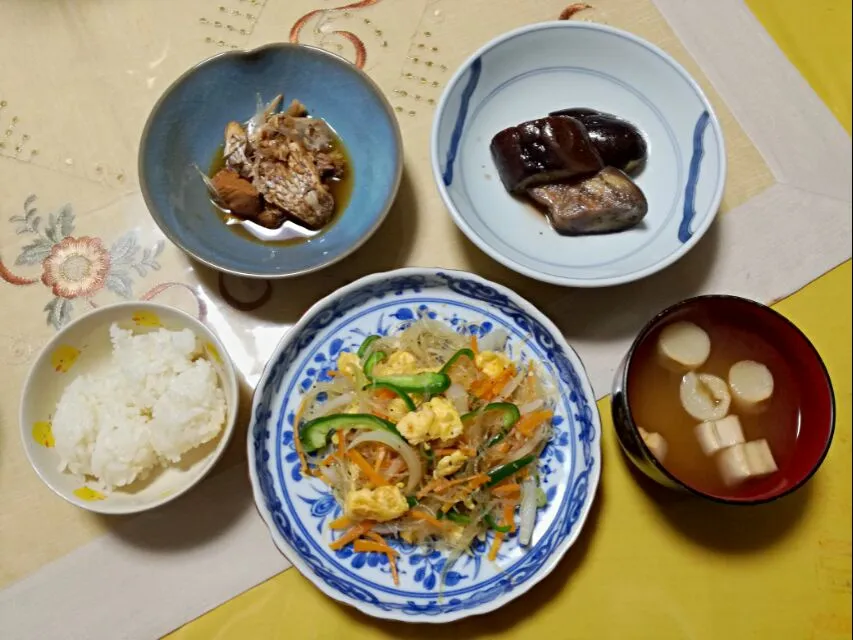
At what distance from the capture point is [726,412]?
1580mm

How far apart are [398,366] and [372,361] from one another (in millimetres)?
63

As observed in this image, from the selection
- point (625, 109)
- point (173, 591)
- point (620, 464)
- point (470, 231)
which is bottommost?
point (173, 591)

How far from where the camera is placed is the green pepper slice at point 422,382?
1.52 meters

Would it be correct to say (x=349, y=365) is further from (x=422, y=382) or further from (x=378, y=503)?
(x=378, y=503)

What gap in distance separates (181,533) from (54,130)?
1139 mm

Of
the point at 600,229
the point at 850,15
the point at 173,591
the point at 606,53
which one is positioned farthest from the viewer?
the point at 850,15

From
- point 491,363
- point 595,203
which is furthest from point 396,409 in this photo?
point 595,203

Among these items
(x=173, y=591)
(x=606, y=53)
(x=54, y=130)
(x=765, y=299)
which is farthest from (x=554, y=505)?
(x=54, y=130)

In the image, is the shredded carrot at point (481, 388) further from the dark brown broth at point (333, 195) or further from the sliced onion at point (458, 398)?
the dark brown broth at point (333, 195)

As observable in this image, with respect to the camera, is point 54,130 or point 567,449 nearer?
point 567,449

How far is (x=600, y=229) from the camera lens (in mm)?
1713

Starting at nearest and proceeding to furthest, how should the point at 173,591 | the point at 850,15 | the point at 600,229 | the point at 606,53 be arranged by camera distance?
1. the point at 173,591
2. the point at 600,229
3. the point at 606,53
4. the point at 850,15

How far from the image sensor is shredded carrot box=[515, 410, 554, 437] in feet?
5.08

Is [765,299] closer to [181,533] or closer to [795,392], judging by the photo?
[795,392]
